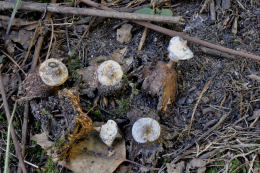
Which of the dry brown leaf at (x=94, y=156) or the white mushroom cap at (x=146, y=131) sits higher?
the white mushroom cap at (x=146, y=131)

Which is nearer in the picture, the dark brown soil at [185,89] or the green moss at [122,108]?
the dark brown soil at [185,89]

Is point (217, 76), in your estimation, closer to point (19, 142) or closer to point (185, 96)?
point (185, 96)

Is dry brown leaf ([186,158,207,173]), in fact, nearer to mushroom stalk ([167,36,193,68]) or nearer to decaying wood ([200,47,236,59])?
mushroom stalk ([167,36,193,68])

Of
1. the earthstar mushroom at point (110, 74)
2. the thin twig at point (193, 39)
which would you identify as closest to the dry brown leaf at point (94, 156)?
the earthstar mushroom at point (110, 74)

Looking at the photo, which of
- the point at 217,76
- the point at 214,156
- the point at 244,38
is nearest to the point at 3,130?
the point at 214,156

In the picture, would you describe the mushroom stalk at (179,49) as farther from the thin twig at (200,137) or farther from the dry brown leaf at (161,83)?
the thin twig at (200,137)

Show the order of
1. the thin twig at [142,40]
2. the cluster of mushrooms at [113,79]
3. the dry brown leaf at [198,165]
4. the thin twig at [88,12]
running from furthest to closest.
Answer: the thin twig at [142,40] → the thin twig at [88,12] → the cluster of mushrooms at [113,79] → the dry brown leaf at [198,165]
